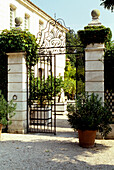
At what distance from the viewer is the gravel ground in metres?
4.98

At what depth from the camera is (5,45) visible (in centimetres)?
849

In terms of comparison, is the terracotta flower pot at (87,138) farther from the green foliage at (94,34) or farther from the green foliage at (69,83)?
the green foliage at (69,83)

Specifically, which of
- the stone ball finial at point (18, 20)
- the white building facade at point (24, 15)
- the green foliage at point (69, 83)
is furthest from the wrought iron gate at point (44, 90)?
the green foliage at point (69, 83)

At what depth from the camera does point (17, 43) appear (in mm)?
8391

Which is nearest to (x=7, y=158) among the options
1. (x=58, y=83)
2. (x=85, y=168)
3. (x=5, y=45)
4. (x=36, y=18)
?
(x=85, y=168)

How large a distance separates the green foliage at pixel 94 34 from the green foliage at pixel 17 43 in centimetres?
186

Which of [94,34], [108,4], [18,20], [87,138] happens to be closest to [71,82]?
[18,20]

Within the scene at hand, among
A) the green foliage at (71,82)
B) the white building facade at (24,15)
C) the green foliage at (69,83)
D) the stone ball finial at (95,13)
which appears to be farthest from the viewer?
the green foliage at (69,83)

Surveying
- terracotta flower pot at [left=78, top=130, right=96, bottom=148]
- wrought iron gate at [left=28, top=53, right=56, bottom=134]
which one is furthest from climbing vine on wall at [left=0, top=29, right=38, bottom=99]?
terracotta flower pot at [left=78, top=130, right=96, bottom=148]

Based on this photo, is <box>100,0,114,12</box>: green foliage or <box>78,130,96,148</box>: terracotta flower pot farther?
<box>78,130,96,148</box>: terracotta flower pot

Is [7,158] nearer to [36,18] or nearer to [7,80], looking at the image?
[7,80]

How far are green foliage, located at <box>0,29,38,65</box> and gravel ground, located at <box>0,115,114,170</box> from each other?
2.94 meters

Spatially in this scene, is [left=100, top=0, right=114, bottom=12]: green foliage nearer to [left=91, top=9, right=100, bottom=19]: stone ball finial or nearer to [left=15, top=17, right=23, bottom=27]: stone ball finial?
[left=91, top=9, right=100, bottom=19]: stone ball finial

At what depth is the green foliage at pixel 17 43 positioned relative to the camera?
838 centimetres
